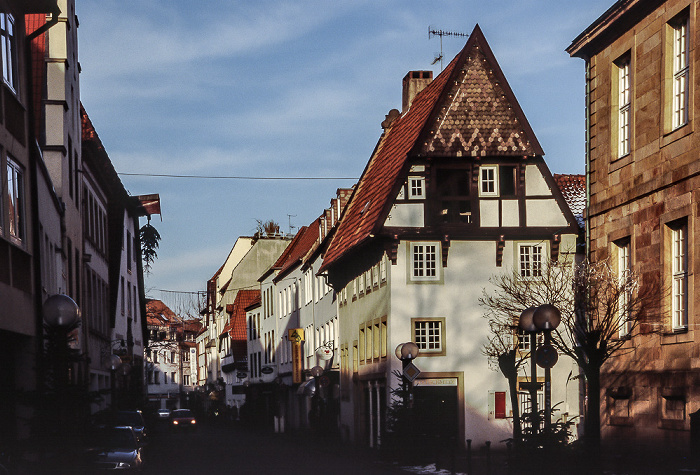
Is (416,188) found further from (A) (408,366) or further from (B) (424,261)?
(A) (408,366)

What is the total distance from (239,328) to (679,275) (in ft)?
254

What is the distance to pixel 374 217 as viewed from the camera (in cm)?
4091

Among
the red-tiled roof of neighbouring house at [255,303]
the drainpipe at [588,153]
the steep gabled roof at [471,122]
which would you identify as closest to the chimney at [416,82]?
the steep gabled roof at [471,122]

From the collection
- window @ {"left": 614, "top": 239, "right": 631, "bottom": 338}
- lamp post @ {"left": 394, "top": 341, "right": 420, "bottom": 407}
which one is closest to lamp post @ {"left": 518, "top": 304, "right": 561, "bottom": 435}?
window @ {"left": 614, "top": 239, "right": 631, "bottom": 338}

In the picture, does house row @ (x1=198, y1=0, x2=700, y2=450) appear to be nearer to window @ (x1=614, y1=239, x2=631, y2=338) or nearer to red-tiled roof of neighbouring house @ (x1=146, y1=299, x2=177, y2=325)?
window @ (x1=614, y1=239, x2=631, y2=338)

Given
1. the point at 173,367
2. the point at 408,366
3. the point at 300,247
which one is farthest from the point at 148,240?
the point at 173,367

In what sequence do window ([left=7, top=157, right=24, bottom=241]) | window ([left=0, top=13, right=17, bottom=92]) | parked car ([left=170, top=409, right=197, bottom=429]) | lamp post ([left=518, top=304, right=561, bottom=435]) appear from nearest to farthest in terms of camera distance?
window ([left=0, top=13, right=17, bottom=92])
window ([left=7, top=157, right=24, bottom=241])
lamp post ([left=518, top=304, right=561, bottom=435])
parked car ([left=170, top=409, right=197, bottom=429])

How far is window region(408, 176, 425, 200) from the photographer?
1543 inches

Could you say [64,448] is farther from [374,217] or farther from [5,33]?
[374,217]

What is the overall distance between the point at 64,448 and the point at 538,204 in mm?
25495

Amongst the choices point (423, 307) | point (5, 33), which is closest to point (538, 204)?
point (423, 307)

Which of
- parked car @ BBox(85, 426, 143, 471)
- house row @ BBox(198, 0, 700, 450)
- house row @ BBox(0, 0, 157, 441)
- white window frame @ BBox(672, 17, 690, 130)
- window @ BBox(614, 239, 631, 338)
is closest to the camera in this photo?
house row @ BBox(0, 0, 157, 441)

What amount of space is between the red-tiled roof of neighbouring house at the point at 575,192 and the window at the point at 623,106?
16.2 m

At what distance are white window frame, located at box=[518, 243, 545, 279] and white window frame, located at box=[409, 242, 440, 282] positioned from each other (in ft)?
9.29
